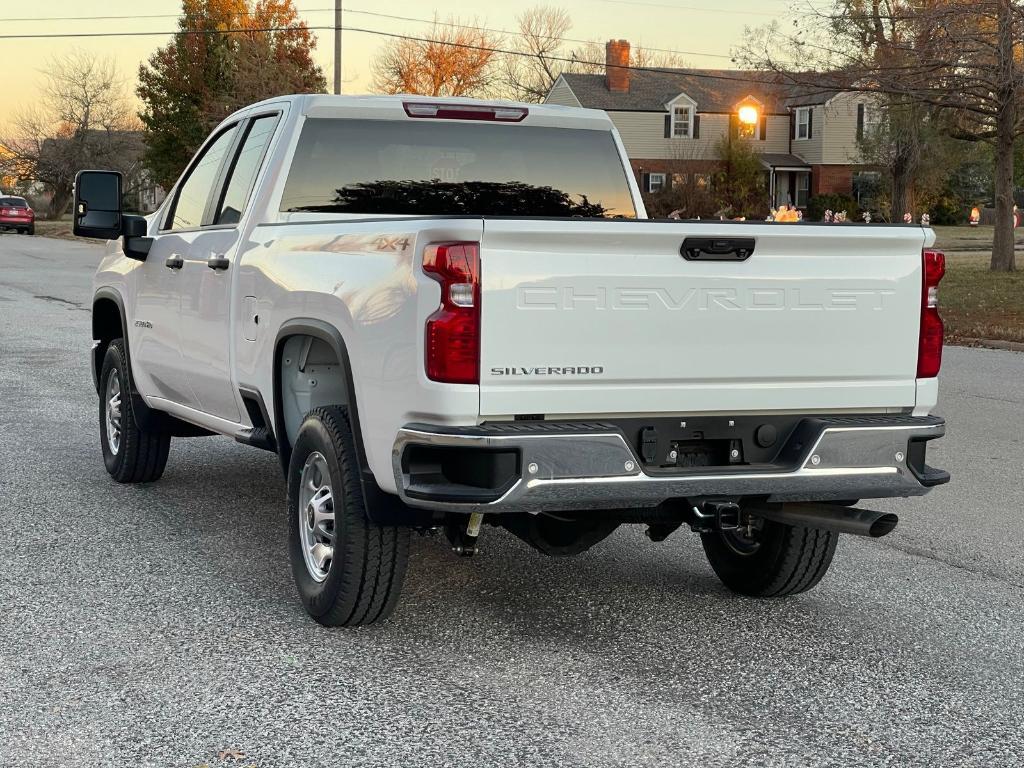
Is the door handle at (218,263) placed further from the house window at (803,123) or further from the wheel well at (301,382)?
the house window at (803,123)

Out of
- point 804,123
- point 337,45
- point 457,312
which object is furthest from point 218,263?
point 804,123

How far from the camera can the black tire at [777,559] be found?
587 centimetres

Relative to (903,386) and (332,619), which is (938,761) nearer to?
(903,386)

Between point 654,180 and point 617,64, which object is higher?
point 617,64

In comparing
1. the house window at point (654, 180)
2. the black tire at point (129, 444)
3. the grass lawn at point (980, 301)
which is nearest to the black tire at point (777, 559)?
the black tire at point (129, 444)

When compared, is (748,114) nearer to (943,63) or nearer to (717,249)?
(943,63)

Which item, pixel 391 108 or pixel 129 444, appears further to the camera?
pixel 129 444

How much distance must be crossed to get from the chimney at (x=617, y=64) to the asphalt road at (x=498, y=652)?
6392 centimetres

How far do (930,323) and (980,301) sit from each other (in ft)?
64.0

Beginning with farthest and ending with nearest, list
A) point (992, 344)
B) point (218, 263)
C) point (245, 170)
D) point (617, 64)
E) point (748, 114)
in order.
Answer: point (617, 64) < point (748, 114) < point (992, 344) < point (245, 170) < point (218, 263)

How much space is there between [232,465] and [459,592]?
341 cm

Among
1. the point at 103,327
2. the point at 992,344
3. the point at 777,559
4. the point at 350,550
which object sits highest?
the point at 103,327

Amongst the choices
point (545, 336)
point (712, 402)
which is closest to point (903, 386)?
point (712, 402)

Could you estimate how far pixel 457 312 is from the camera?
465 centimetres
